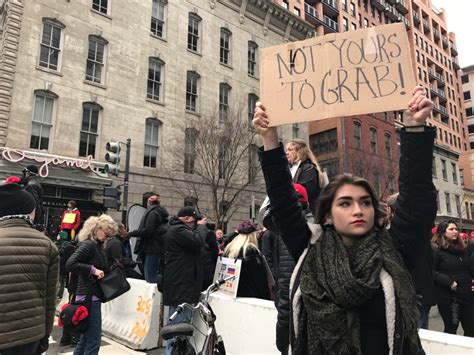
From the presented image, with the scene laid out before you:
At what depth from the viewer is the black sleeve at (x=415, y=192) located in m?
1.73

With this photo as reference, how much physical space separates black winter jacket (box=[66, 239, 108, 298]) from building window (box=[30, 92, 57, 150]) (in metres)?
13.9

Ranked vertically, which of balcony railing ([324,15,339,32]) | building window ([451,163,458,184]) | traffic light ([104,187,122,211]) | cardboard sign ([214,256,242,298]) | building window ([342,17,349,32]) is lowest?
cardboard sign ([214,256,242,298])

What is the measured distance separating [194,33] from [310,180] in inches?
888

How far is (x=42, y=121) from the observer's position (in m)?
16.8

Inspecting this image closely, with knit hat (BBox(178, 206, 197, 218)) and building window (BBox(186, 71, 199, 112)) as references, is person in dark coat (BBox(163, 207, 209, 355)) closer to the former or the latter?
knit hat (BBox(178, 206, 197, 218))

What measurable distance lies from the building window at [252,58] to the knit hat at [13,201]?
24.2 metres

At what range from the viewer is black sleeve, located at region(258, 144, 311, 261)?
78.8 inches

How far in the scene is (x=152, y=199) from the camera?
6988mm

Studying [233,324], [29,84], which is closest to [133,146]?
[29,84]

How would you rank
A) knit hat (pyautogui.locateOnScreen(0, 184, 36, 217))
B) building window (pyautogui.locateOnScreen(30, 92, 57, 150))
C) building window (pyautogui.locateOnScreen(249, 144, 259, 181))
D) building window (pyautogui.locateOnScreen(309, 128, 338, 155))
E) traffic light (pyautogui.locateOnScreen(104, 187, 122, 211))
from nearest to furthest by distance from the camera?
1. knit hat (pyautogui.locateOnScreen(0, 184, 36, 217))
2. traffic light (pyautogui.locateOnScreen(104, 187, 122, 211))
3. building window (pyautogui.locateOnScreen(30, 92, 57, 150))
4. building window (pyautogui.locateOnScreen(249, 144, 259, 181))
5. building window (pyautogui.locateOnScreen(309, 128, 338, 155))

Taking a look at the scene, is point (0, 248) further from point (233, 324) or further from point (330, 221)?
point (233, 324)

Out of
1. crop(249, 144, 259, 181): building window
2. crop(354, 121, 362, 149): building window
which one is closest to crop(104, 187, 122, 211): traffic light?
crop(249, 144, 259, 181): building window

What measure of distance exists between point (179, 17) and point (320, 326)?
23.8 meters

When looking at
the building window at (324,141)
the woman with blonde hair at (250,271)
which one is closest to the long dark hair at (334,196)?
the woman with blonde hair at (250,271)
